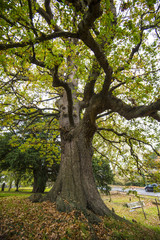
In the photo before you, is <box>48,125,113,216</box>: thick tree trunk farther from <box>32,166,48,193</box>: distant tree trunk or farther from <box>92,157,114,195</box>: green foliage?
<box>32,166,48,193</box>: distant tree trunk

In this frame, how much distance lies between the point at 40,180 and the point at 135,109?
559 inches

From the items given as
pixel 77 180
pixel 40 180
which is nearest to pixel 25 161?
pixel 40 180

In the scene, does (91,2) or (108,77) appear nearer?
(91,2)

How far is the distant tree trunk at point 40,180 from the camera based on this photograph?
47.6ft

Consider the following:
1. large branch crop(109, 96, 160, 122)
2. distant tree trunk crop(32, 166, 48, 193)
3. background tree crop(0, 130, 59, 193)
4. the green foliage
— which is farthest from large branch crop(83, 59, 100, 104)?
distant tree trunk crop(32, 166, 48, 193)

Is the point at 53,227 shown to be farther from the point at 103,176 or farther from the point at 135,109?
the point at 103,176

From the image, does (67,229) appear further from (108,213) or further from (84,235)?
(108,213)

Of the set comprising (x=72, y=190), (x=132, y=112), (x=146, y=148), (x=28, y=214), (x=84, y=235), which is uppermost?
(x=132, y=112)

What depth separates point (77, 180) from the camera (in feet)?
14.9

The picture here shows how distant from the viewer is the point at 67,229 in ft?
9.50

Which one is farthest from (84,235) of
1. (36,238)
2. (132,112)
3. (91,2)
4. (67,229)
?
(91,2)

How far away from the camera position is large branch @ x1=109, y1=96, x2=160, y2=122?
396 cm

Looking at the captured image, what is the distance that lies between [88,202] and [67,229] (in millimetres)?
1356

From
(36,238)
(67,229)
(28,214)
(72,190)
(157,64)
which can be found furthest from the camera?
(157,64)
